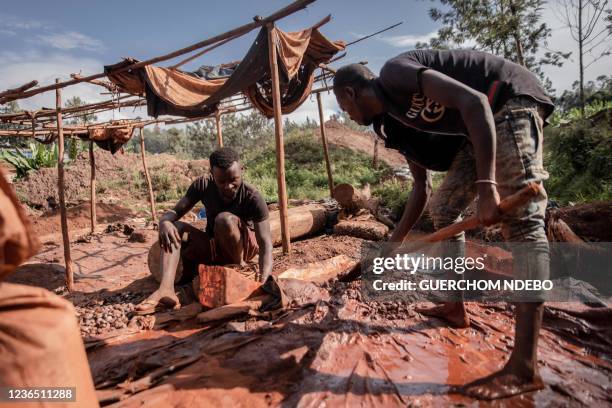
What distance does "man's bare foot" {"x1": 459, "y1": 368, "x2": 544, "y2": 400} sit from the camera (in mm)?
1473

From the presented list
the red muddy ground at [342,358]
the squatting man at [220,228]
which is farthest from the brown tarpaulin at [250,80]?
the red muddy ground at [342,358]

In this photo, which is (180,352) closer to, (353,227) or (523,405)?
(523,405)

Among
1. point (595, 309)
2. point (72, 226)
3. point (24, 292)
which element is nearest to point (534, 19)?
point (595, 309)

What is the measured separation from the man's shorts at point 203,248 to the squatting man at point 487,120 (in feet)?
5.78

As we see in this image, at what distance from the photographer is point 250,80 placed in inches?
197

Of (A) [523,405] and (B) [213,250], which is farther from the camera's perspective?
(B) [213,250]

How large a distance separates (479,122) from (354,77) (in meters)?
0.71

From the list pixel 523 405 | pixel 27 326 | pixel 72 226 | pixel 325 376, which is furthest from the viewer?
pixel 72 226

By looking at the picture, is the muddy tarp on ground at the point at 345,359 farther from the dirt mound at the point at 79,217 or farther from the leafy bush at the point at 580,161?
the dirt mound at the point at 79,217

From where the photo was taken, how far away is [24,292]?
862mm

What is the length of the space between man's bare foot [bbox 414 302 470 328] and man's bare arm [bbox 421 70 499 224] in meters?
0.87

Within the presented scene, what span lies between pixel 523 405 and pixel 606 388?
43cm

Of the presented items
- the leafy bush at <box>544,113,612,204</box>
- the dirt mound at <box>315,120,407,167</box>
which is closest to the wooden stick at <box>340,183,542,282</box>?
the leafy bush at <box>544,113,612,204</box>

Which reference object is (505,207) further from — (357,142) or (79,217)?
A: (357,142)
